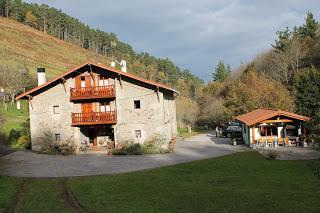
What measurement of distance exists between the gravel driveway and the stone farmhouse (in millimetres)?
2877

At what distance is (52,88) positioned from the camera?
125 feet

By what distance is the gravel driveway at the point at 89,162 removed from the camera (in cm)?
2711

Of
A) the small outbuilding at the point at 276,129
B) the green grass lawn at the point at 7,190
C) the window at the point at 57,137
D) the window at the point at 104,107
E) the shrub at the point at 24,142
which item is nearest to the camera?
the green grass lawn at the point at 7,190

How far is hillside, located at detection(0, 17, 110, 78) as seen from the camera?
105700 mm

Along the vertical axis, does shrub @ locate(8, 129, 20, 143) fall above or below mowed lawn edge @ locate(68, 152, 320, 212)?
above

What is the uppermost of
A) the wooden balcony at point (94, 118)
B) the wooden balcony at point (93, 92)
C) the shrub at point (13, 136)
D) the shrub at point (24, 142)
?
the wooden balcony at point (93, 92)

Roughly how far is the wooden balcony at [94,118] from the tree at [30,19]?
384ft

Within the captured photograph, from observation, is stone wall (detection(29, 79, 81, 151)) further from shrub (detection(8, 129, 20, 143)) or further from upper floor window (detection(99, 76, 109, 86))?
shrub (detection(8, 129, 20, 143))

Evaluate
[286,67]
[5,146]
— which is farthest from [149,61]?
[5,146]

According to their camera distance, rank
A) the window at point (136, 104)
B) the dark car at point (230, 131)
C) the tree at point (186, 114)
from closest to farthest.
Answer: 1. the window at point (136, 104)
2. the dark car at point (230, 131)
3. the tree at point (186, 114)

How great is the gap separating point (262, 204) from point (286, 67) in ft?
185

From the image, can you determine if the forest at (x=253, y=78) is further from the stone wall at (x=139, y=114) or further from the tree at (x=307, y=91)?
the stone wall at (x=139, y=114)

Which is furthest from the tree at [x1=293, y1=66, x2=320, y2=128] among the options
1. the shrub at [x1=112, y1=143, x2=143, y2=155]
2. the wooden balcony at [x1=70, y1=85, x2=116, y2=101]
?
the wooden balcony at [x1=70, y1=85, x2=116, y2=101]

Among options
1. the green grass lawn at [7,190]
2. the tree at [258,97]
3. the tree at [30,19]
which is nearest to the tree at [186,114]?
the tree at [258,97]
